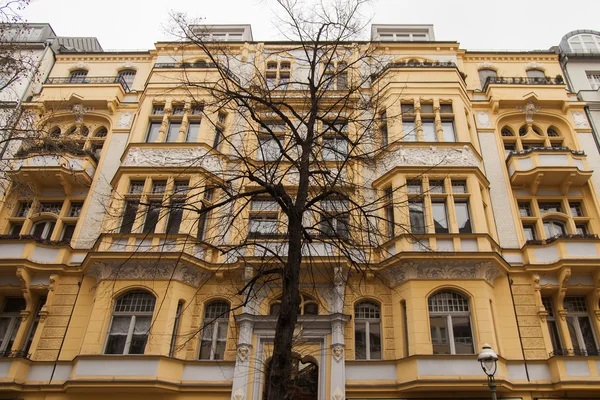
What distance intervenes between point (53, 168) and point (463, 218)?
18.0 meters

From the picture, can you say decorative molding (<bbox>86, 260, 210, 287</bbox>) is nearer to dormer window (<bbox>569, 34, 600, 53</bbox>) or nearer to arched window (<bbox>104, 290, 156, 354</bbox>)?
arched window (<bbox>104, 290, 156, 354</bbox>)

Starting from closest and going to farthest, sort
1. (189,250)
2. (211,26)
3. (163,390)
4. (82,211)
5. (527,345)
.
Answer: (163,390)
(527,345)
(189,250)
(82,211)
(211,26)

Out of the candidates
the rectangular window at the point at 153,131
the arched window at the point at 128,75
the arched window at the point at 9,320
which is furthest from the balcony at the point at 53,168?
the arched window at the point at 128,75

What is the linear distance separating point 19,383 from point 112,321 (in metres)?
3.73

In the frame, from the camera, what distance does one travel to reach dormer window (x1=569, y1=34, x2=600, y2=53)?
85.3 feet

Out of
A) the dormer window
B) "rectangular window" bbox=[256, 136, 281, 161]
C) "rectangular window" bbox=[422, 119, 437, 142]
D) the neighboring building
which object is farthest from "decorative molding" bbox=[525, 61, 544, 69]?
"rectangular window" bbox=[256, 136, 281, 161]

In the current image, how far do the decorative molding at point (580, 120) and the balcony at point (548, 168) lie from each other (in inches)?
104

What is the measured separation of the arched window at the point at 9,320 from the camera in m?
18.1

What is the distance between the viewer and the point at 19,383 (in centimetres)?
1633

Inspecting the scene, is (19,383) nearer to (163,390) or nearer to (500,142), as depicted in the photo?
(163,390)

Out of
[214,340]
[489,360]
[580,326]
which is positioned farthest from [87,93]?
[580,326]

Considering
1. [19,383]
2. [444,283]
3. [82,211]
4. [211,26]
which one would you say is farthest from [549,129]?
[19,383]

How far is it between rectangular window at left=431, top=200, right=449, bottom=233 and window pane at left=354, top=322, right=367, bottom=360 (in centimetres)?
481

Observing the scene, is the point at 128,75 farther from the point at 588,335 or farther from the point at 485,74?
the point at 588,335
